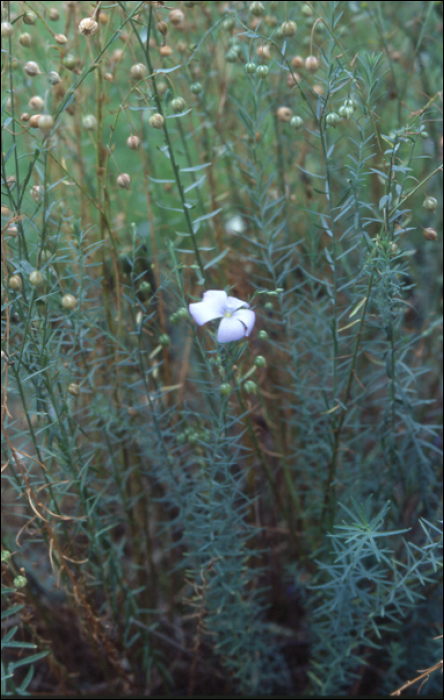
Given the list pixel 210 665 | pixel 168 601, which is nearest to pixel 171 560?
pixel 168 601

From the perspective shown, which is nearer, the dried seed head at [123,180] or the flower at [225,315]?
the flower at [225,315]

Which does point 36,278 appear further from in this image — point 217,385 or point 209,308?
point 217,385

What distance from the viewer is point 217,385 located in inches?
43.8

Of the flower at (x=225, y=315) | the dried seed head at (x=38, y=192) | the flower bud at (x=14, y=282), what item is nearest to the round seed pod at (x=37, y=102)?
the dried seed head at (x=38, y=192)

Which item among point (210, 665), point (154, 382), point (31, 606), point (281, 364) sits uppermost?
point (154, 382)

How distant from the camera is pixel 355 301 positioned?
1.19 m

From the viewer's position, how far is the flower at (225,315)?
2.97 feet

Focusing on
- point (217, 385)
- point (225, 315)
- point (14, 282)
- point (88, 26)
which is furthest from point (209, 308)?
point (88, 26)

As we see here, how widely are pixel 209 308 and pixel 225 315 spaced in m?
0.03

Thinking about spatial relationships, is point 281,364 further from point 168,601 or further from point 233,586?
point 168,601

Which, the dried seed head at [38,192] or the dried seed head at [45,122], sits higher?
the dried seed head at [45,122]

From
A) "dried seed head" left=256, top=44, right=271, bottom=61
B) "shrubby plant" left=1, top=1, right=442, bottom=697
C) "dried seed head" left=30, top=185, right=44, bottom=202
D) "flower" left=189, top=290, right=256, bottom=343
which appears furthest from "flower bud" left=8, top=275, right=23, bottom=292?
"dried seed head" left=256, top=44, right=271, bottom=61

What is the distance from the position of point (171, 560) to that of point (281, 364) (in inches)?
24.5

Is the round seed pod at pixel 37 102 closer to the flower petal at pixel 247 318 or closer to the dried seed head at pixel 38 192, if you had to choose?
the dried seed head at pixel 38 192
